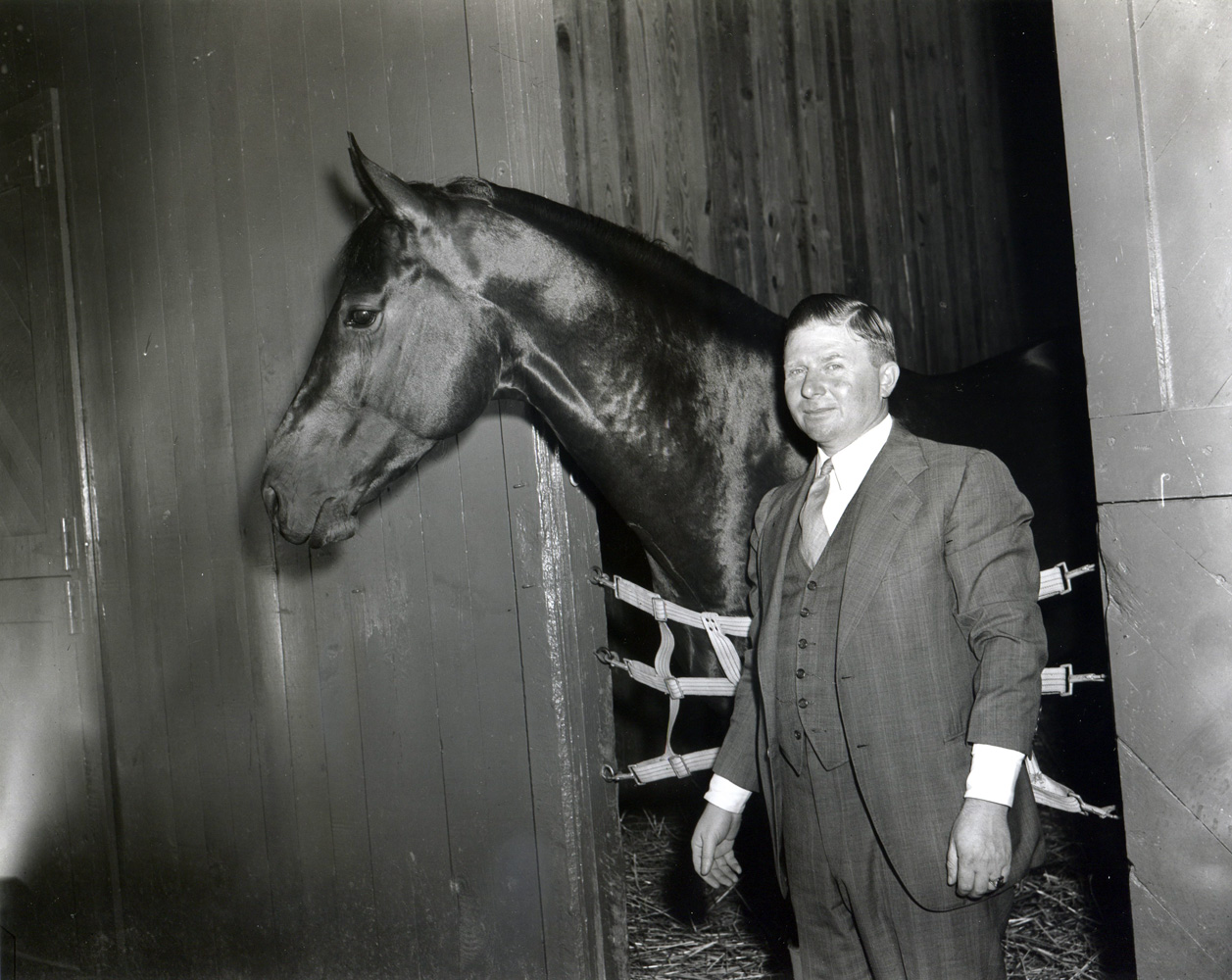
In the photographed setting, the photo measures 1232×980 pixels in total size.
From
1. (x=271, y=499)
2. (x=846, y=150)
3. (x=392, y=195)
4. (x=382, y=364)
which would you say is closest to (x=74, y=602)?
(x=271, y=499)

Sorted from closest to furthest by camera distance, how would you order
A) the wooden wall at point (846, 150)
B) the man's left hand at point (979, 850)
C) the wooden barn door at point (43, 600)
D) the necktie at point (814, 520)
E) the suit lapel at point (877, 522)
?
the man's left hand at point (979, 850) → the suit lapel at point (877, 522) → the necktie at point (814, 520) → the wooden barn door at point (43, 600) → the wooden wall at point (846, 150)

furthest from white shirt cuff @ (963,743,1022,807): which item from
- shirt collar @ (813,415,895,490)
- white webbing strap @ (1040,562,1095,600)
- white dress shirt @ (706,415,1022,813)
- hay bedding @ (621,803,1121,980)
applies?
hay bedding @ (621,803,1121,980)

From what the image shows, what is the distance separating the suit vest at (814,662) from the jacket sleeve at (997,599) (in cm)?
17

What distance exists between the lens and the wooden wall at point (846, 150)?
166 inches

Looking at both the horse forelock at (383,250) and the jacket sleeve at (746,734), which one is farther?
the horse forelock at (383,250)

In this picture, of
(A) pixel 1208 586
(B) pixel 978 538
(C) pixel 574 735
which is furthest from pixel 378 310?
(A) pixel 1208 586

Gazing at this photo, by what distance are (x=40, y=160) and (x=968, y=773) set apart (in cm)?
365

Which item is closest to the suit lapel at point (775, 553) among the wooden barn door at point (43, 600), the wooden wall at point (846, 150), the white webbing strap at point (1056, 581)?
the white webbing strap at point (1056, 581)

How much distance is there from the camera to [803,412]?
1.66m

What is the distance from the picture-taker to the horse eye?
2049mm

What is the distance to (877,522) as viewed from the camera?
1.52 meters

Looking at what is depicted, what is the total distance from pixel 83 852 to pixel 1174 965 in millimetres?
3348

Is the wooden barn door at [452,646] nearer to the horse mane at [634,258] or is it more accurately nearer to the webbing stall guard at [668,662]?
the webbing stall guard at [668,662]

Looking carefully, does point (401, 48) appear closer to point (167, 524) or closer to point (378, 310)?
point (378, 310)
